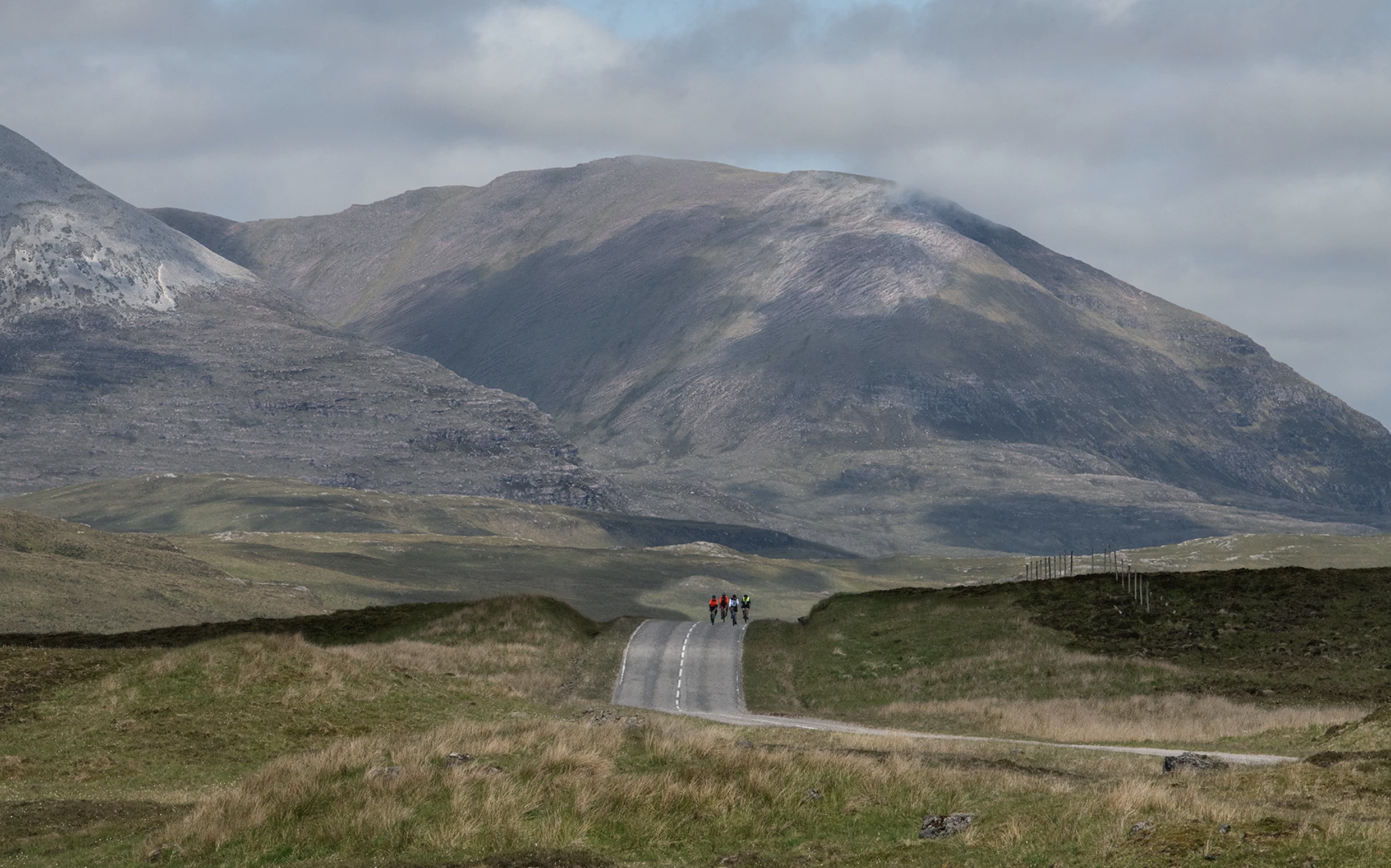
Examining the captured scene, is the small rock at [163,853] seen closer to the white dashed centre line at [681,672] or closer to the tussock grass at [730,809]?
the tussock grass at [730,809]

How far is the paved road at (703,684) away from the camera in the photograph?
47188 mm

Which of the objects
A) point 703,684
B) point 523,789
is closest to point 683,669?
point 703,684

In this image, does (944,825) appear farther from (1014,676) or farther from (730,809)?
(1014,676)

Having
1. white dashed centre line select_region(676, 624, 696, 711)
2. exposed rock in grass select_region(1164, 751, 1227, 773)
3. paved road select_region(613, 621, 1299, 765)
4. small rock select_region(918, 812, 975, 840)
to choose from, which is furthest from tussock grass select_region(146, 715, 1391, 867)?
white dashed centre line select_region(676, 624, 696, 711)

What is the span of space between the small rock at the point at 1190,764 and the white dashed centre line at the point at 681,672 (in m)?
29.4

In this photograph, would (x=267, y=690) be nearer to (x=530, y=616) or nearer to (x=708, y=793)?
(x=708, y=793)

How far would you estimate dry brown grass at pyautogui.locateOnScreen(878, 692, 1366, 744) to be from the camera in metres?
49.7

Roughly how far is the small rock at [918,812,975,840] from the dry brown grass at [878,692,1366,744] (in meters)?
24.4

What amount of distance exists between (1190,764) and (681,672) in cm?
3966

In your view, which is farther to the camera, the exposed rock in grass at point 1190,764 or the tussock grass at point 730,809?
the exposed rock in grass at point 1190,764

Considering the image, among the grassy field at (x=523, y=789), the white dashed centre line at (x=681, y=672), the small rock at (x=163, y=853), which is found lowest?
the white dashed centre line at (x=681, y=672)

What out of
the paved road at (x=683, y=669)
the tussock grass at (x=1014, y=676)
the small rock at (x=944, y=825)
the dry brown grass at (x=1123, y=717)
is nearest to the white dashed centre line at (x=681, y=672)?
the paved road at (x=683, y=669)

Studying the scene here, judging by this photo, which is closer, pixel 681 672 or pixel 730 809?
pixel 730 809

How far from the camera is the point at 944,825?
24.8 metres
